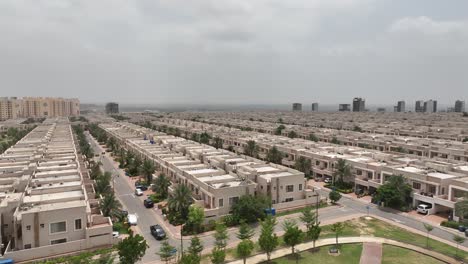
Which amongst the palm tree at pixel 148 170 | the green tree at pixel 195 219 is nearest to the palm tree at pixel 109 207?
the green tree at pixel 195 219

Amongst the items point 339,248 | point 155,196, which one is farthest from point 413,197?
point 155,196

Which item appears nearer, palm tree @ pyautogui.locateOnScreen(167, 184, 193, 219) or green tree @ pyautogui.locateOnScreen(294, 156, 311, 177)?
palm tree @ pyautogui.locateOnScreen(167, 184, 193, 219)

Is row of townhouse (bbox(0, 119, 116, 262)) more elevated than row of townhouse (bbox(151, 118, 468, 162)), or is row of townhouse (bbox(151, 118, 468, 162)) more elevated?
row of townhouse (bbox(151, 118, 468, 162))

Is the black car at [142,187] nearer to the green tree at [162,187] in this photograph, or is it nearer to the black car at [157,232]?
the green tree at [162,187]

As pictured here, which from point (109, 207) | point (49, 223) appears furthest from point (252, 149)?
point (49, 223)

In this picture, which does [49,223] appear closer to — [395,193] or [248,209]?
[248,209]

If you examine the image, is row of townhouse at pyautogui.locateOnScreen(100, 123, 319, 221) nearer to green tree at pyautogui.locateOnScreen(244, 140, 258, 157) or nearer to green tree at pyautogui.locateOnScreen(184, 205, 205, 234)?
green tree at pyautogui.locateOnScreen(184, 205, 205, 234)

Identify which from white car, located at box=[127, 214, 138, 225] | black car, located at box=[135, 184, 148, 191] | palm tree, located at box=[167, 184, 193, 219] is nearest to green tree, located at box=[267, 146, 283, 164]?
black car, located at box=[135, 184, 148, 191]
